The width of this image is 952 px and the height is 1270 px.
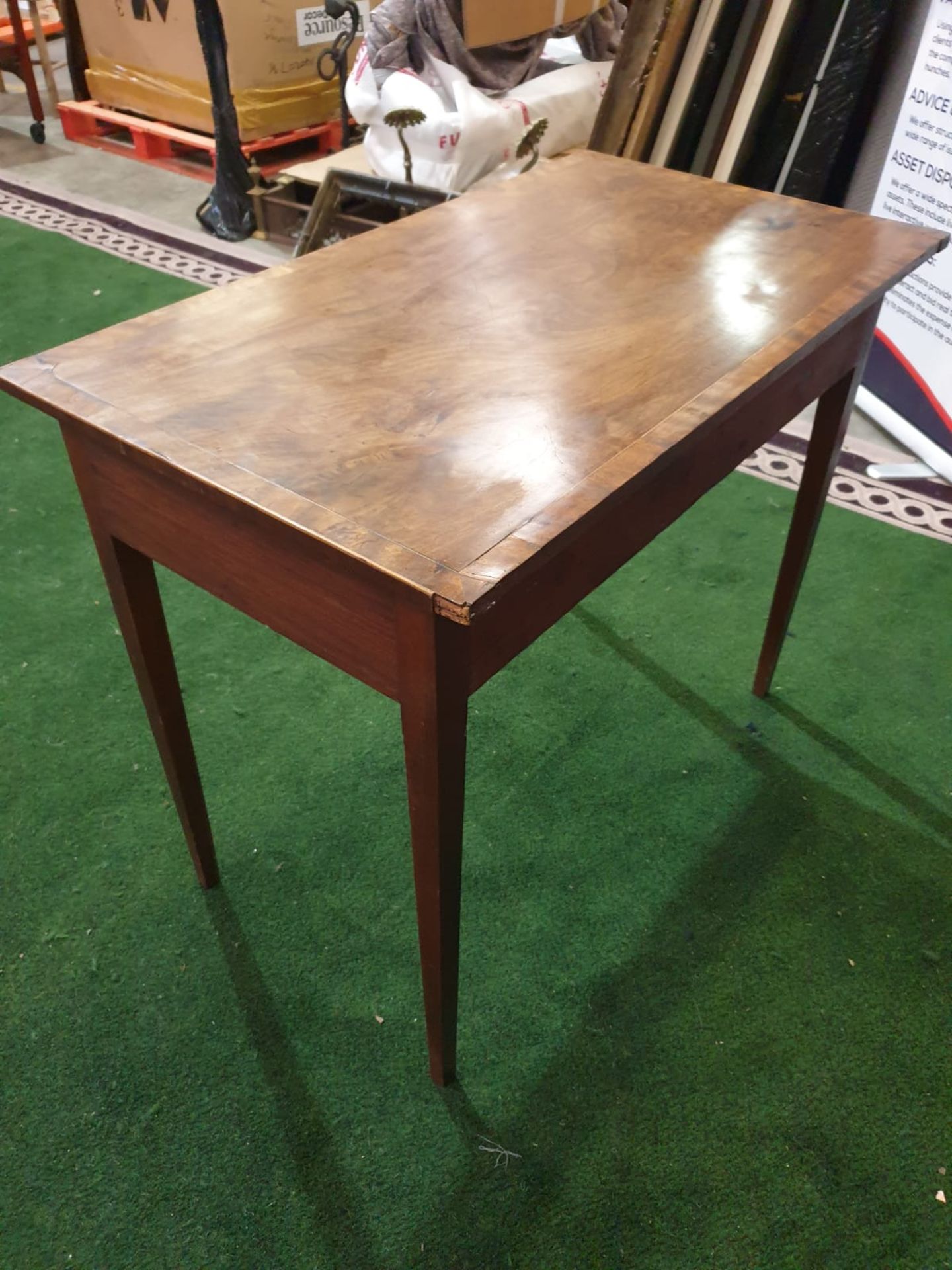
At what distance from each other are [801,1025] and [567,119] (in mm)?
2590

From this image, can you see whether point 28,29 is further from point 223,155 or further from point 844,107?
point 844,107

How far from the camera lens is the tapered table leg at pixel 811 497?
122 centimetres

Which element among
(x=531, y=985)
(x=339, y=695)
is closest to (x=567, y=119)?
(x=339, y=695)

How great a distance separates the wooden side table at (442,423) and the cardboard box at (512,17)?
5.72 feet

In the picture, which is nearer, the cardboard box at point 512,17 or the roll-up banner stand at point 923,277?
the roll-up banner stand at point 923,277

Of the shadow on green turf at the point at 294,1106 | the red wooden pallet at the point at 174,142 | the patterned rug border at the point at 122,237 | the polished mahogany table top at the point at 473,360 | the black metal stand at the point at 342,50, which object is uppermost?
the polished mahogany table top at the point at 473,360

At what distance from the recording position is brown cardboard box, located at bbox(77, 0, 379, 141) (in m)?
3.14

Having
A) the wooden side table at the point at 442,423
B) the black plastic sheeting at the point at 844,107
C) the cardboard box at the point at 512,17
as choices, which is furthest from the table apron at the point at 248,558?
the cardboard box at the point at 512,17

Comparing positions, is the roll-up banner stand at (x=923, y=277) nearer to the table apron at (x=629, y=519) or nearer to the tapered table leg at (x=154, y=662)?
the table apron at (x=629, y=519)

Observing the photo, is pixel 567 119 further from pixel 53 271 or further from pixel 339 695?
pixel 339 695

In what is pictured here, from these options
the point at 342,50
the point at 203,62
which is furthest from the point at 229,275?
the point at 203,62

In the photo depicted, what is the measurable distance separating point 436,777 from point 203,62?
341cm

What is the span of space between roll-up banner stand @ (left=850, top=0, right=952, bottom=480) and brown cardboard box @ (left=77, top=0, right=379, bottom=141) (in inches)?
80.1

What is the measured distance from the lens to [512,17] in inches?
104
